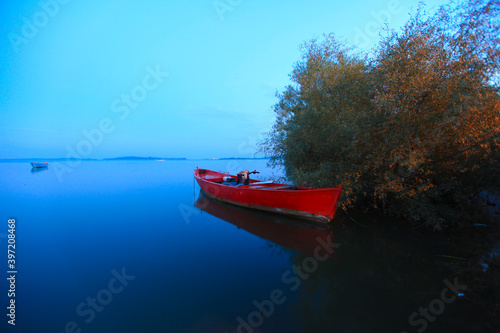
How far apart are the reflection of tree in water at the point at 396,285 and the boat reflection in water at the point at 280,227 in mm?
701

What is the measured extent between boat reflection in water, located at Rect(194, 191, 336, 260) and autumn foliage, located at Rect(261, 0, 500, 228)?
1965mm

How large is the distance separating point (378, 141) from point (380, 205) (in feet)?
14.8

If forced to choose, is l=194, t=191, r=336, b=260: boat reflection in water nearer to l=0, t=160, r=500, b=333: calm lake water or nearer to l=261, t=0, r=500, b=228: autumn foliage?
l=0, t=160, r=500, b=333: calm lake water

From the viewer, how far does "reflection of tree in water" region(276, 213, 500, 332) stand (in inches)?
140

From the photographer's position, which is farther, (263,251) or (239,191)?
(239,191)

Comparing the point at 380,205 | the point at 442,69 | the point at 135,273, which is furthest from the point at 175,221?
the point at 442,69

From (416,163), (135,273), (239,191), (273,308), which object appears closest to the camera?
(273,308)

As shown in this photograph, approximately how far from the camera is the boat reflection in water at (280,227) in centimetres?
728

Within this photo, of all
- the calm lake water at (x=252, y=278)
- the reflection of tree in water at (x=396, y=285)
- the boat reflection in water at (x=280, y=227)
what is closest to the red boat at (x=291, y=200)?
the boat reflection in water at (x=280, y=227)

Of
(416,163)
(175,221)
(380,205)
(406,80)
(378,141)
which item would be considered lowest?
(175,221)

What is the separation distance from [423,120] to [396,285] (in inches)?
196

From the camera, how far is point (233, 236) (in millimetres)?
8250

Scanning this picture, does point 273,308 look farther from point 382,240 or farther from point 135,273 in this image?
point 382,240

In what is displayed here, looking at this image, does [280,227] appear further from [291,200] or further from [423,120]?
[423,120]
